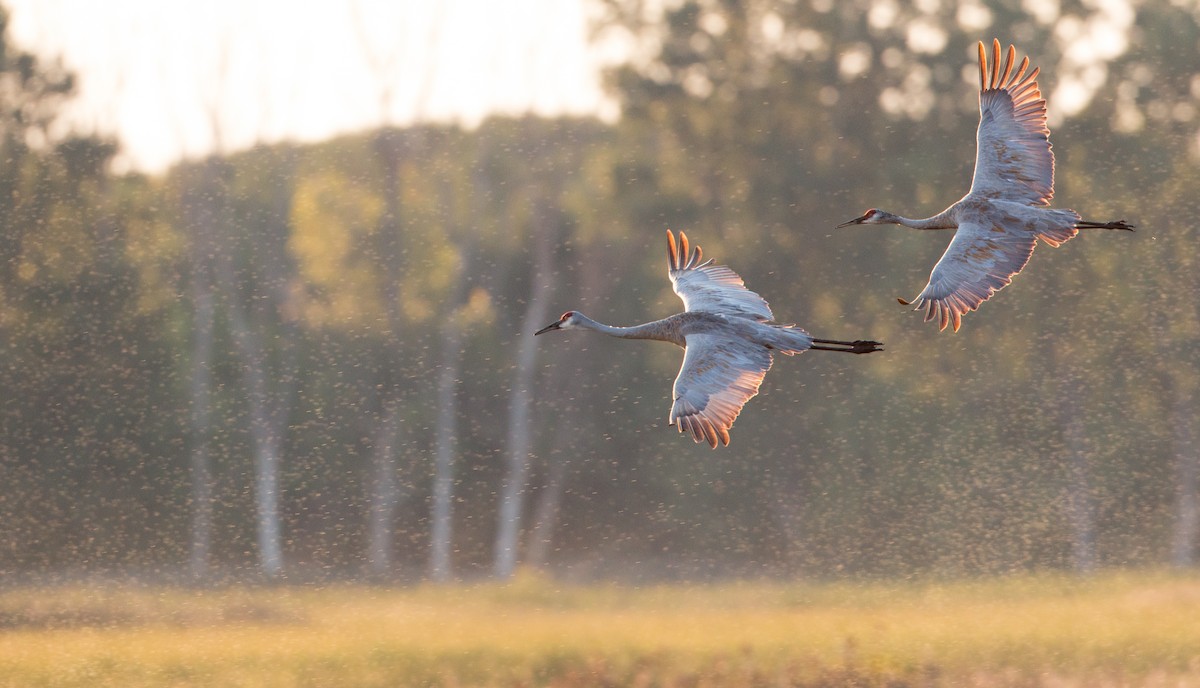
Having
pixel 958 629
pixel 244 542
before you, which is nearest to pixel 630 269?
pixel 244 542

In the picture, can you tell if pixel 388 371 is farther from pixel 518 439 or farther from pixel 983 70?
pixel 983 70

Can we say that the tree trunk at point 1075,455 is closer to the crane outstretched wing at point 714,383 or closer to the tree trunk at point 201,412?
the tree trunk at point 201,412

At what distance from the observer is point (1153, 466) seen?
143 feet

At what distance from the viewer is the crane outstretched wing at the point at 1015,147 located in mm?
12922

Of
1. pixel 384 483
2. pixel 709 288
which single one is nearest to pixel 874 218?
pixel 709 288

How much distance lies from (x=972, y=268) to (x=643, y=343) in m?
30.0

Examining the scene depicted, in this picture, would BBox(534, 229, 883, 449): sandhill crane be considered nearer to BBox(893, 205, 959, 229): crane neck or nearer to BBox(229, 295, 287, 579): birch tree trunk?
BBox(893, 205, 959, 229): crane neck


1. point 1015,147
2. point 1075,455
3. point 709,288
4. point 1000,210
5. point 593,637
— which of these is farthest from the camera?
point 1075,455

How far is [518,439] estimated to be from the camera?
42.3 metres

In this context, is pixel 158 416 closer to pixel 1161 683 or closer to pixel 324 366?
pixel 324 366

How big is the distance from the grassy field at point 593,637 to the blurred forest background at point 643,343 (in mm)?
6171

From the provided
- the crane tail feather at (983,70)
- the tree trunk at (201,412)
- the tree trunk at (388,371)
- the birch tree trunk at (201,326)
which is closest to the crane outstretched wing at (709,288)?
the crane tail feather at (983,70)

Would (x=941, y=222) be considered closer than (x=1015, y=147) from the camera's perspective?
Yes

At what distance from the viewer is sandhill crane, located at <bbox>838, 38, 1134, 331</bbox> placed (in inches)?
477
